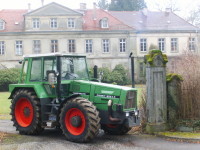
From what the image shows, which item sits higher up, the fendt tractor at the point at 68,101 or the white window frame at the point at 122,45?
the white window frame at the point at 122,45

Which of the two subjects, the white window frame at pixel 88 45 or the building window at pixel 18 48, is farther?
the white window frame at pixel 88 45

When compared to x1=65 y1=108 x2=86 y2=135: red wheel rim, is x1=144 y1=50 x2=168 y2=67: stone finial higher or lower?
higher

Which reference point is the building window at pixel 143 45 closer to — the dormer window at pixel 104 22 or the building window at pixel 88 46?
the dormer window at pixel 104 22

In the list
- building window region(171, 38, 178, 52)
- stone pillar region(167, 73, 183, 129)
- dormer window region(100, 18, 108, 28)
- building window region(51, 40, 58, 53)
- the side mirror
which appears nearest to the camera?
the side mirror

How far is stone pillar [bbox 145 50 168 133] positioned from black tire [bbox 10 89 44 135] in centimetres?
318

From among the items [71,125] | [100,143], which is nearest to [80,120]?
[71,125]

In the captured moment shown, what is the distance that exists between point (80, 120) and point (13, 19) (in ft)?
137

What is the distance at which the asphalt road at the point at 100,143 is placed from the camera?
8797mm

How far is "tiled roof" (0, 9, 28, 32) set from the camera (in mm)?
47281

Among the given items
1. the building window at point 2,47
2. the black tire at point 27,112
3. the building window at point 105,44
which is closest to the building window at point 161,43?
the building window at point 105,44

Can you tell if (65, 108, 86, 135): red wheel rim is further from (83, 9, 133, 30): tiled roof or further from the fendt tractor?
(83, 9, 133, 30): tiled roof

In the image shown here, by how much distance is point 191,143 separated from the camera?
923 cm

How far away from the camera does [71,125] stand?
9508 mm

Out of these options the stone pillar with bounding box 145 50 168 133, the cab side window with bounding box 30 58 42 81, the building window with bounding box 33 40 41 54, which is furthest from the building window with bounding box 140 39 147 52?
the cab side window with bounding box 30 58 42 81
